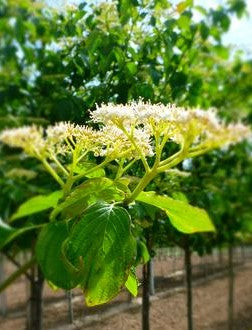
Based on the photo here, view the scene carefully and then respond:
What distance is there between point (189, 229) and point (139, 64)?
102 centimetres

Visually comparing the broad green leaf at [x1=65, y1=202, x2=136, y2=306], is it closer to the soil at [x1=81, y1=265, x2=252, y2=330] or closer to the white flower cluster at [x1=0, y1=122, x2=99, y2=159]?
the white flower cluster at [x1=0, y1=122, x2=99, y2=159]

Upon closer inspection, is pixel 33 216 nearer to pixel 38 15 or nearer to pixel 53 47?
pixel 53 47

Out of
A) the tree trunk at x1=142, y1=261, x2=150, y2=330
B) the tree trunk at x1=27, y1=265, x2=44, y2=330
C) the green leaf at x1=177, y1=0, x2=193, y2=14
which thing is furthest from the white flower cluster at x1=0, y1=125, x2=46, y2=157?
the green leaf at x1=177, y1=0, x2=193, y2=14

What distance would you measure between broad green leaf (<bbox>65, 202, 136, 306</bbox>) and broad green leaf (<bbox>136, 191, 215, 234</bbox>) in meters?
0.07

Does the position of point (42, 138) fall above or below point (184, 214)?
above

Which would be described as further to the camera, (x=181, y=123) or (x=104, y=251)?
(x=104, y=251)

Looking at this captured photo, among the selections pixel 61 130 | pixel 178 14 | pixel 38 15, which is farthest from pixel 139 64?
pixel 61 130

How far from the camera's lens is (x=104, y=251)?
996 millimetres

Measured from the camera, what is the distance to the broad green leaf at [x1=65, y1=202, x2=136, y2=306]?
0.98 m

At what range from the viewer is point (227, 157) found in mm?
3521

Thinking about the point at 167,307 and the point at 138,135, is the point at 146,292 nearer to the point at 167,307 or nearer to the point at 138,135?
the point at 167,307

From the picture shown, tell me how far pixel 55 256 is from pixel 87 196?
0.40 ft

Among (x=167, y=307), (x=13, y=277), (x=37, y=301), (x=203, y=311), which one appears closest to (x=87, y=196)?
(x=13, y=277)

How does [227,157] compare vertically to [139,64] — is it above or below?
below
